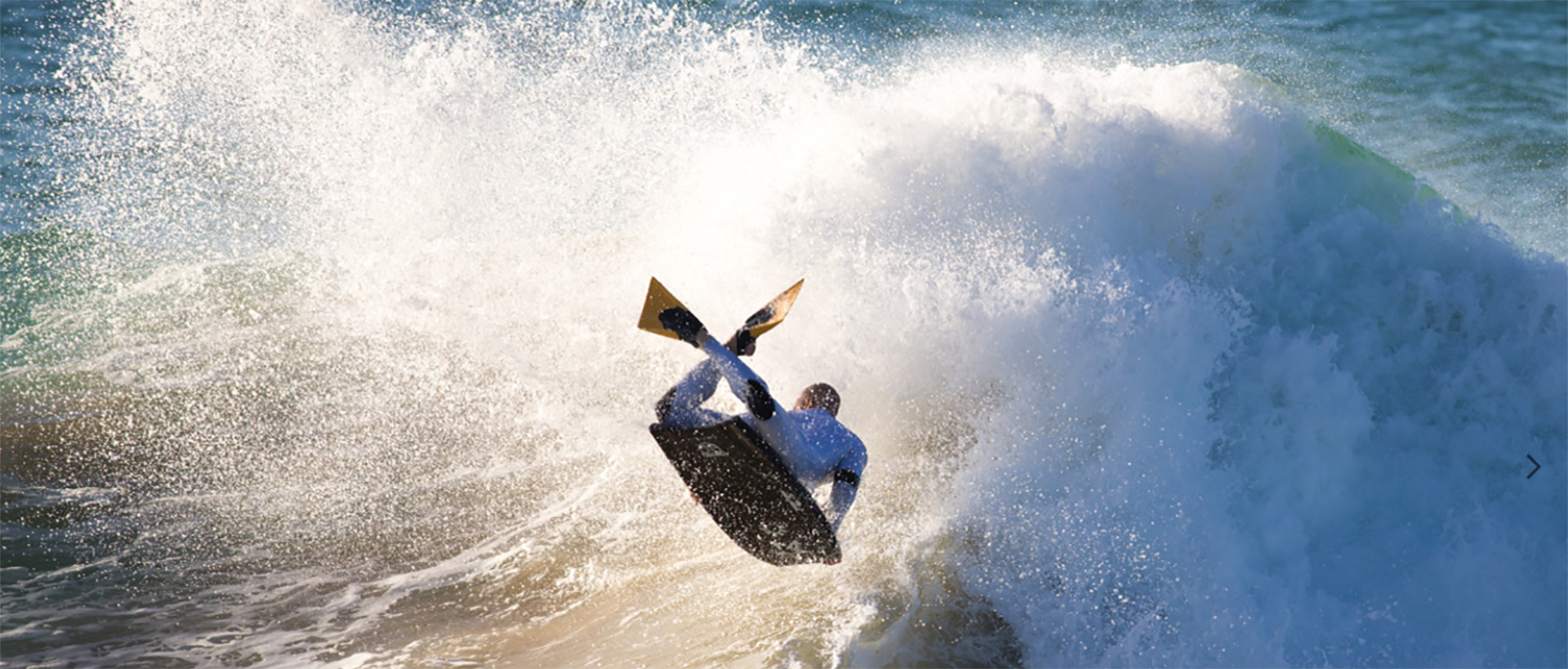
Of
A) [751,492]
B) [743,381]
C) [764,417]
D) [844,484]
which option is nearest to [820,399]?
[844,484]

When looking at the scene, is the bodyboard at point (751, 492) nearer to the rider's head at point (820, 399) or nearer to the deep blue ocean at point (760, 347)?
the rider's head at point (820, 399)

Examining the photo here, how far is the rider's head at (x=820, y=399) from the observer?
180 inches

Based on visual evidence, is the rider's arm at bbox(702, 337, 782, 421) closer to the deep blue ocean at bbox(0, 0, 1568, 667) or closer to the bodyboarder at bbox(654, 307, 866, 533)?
the bodyboarder at bbox(654, 307, 866, 533)

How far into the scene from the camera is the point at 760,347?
21.9 feet

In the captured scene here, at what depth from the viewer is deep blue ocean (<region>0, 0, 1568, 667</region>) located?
5.04 metres

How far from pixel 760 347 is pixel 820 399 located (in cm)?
216

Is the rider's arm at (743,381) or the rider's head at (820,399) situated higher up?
the rider's arm at (743,381)

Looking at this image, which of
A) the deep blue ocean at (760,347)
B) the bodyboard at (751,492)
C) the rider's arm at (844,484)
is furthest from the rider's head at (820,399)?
the deep blue ocean at (760,347)

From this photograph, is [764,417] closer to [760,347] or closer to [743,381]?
[743,381]

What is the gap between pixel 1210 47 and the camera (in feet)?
32.6

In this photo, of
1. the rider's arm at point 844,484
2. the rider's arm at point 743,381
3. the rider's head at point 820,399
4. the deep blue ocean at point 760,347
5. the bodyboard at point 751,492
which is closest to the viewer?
the rider's arm at point 743,381

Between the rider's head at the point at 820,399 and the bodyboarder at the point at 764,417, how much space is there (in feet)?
0.13

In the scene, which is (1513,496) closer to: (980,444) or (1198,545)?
(1198,545)

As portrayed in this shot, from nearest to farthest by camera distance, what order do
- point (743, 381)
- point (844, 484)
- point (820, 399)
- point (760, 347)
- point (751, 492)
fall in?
point (743, 381)
point (751, 492)
point (844, 484)
point (820, 399)
point (760, 347)
